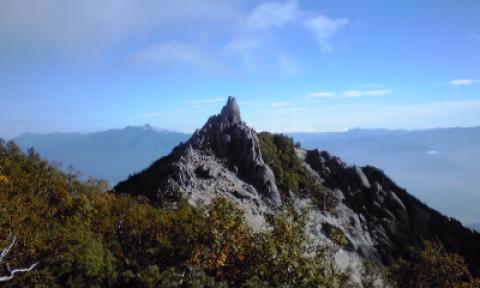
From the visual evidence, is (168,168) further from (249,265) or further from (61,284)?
(249,265)

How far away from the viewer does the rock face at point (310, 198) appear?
78375 mm

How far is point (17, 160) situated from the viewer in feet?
199

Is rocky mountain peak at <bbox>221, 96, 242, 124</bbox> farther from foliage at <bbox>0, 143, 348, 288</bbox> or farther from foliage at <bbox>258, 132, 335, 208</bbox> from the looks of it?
foliage at <bbox>0, 143, 348, 288</bbox>

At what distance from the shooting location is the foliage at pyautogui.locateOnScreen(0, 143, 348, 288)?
26.5m

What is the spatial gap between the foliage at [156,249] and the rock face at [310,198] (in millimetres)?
28061

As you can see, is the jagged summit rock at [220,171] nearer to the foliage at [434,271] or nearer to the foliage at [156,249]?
the foliage at [156,249]

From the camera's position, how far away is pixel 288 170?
10175cm

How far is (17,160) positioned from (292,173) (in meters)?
61.1

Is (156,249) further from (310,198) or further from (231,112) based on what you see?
(231,112)

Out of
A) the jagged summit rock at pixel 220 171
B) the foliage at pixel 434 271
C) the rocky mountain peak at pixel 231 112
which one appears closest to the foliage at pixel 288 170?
the jagged summit rock at pixel 220 171

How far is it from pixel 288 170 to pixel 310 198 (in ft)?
29.3

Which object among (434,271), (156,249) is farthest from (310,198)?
(156,249)

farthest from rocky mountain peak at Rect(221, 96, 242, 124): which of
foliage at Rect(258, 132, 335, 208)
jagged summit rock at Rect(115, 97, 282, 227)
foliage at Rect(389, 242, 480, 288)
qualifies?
foliage at Rect(389, 242, 480, 288)

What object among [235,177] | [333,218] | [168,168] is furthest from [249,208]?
[333,218]
